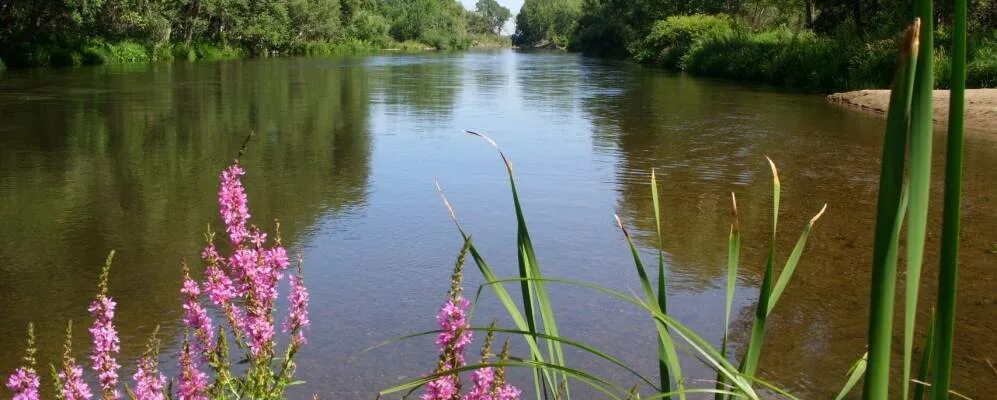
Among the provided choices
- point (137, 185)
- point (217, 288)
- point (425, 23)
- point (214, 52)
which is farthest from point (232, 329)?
point (425, 23)

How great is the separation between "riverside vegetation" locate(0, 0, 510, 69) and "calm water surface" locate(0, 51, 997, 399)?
55.8ft

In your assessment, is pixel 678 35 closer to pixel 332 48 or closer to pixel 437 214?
pixel 332 48

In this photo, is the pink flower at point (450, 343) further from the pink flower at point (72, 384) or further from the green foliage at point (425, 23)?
the green foliage at point (425, 23)

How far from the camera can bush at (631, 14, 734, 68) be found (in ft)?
128

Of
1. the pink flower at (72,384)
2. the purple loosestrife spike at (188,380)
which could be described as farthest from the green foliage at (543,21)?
the pink flower at (72,384)

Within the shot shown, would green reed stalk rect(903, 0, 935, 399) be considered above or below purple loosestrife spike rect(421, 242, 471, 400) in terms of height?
above

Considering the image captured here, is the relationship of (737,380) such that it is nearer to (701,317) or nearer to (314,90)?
(701,317)

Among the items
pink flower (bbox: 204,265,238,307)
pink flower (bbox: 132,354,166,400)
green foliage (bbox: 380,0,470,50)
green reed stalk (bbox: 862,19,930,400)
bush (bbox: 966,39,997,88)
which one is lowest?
pink flower (bbox: 132,354,166,400)

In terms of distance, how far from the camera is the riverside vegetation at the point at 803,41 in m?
20.3

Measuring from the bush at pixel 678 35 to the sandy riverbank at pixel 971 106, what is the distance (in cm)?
1820

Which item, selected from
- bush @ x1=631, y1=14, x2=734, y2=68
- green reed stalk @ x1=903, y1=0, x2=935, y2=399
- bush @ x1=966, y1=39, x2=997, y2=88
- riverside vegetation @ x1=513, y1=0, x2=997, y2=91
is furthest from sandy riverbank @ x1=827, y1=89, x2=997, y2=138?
bush @ x1=631, y1=14, x2=734, y2=68

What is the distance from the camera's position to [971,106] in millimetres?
15211

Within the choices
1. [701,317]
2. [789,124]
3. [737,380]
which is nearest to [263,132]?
[789,124]

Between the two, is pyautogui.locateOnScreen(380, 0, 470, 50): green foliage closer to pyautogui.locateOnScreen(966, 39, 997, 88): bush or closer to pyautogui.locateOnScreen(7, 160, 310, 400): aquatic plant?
pyautogui.locateOnScreen(966, 39, 997, 88): bush
